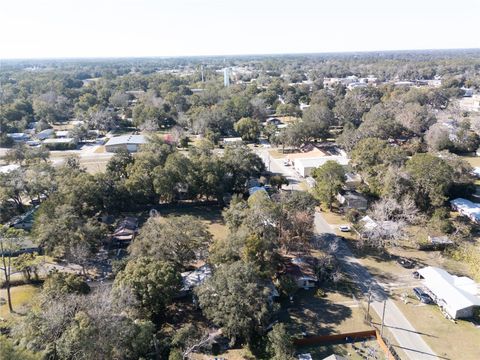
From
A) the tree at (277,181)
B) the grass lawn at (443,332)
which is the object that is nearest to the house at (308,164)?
the tree at (277,181)

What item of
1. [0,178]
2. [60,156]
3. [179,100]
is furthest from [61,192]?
[179,100]

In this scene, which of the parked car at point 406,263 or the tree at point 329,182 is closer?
the parked car at point 406,263

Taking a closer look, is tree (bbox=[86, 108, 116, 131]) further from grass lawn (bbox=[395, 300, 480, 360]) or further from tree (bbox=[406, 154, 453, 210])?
grass lawn (bbox=[395, 300, 480, 360])

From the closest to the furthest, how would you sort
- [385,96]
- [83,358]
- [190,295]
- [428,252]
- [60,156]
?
[83,358]
[190,295]
[428,252]
[60,156]
[385,96]

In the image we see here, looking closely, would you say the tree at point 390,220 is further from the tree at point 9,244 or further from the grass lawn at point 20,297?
the tree at point 9,244

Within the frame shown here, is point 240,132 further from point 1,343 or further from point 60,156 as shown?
point 1,343

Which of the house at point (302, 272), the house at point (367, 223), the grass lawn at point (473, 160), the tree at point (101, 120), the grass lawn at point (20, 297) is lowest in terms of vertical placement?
the grass lawn at point (20, 297)

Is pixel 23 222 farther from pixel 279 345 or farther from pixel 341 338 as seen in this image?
pixel 341 338
